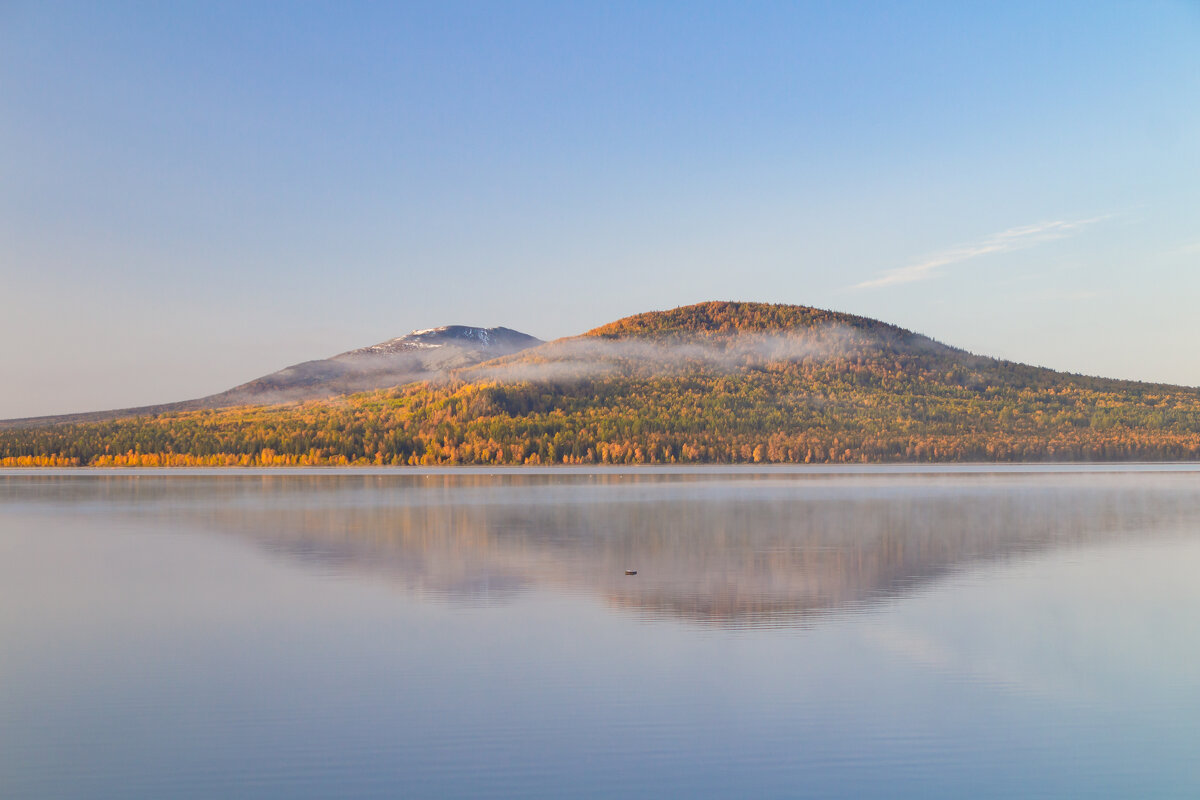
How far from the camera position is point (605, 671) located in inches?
639

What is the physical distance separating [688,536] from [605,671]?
77.9 ft

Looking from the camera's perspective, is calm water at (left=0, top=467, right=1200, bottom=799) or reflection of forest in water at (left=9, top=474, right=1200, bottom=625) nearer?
calm water at (left=0, top=467, right=1200, bottom=799)

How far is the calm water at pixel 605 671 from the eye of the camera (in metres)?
11.6

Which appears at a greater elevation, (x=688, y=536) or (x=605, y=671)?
(x=605, y=671)

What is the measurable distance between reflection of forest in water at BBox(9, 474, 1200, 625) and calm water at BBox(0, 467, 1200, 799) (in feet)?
0.97

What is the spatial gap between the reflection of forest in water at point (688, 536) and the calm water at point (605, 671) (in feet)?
0.97

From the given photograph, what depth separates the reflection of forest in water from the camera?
82.4 ft

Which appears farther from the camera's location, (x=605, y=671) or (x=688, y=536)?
(x=688, y=536)

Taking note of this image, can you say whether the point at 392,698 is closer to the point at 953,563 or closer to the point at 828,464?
the point at 953,563

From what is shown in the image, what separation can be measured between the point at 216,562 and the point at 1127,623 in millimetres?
26269

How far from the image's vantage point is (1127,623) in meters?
20.7

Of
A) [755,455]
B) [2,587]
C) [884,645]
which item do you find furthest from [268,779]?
[755,455]

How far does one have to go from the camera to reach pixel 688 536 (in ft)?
130

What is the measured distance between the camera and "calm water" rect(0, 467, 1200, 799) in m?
11.6
